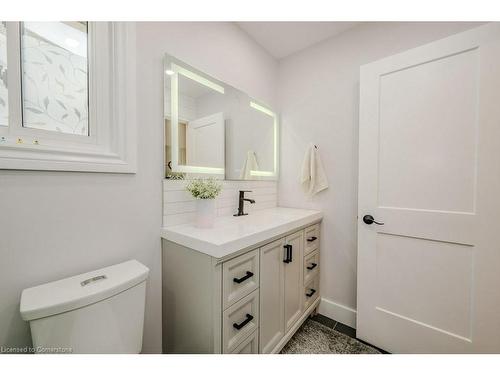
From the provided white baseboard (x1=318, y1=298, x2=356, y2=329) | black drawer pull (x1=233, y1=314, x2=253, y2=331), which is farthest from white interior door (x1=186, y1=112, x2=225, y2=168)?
white baseboard (x1=318, y1=298, x2=356, y2=329)

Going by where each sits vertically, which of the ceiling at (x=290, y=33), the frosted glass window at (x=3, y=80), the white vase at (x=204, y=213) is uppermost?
the ceiling at (x=290, y=33)

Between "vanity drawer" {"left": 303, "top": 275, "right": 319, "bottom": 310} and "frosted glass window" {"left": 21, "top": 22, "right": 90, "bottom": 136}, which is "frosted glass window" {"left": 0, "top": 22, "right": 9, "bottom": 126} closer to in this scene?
"frosted glass window" {"left": 21, "top": 22, "right": 90, "bottom": 136}

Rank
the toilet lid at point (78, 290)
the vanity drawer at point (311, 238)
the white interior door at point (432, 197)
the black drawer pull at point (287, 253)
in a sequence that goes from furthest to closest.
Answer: the vanity drawer at point (311, 238)
the black drawer pull at point (287, 253)
the white interior door at point (432, 197)
the toilet lid at point (78, 290)

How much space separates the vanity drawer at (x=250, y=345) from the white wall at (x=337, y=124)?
98 centimetres

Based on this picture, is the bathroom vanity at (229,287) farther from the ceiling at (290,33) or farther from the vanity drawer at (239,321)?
the ceiling at (290,33)

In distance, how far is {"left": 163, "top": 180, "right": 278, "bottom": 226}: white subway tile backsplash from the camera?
1.26 metres

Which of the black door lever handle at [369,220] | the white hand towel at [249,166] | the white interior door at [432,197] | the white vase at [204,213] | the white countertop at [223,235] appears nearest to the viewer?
the white countertop at [223,235]

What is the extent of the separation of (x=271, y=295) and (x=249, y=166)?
105 cm

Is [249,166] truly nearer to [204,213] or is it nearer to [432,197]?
[204,213]

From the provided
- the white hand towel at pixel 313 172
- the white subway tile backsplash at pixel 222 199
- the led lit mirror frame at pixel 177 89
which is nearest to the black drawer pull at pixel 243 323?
the white subway tile backsplash at pixel 222 199

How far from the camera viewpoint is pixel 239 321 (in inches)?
41.7

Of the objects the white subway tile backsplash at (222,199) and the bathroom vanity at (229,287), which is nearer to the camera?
the bathroom vanity at (229,287)

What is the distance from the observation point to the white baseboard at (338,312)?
5.63 ft

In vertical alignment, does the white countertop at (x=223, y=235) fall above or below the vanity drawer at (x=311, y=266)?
above
